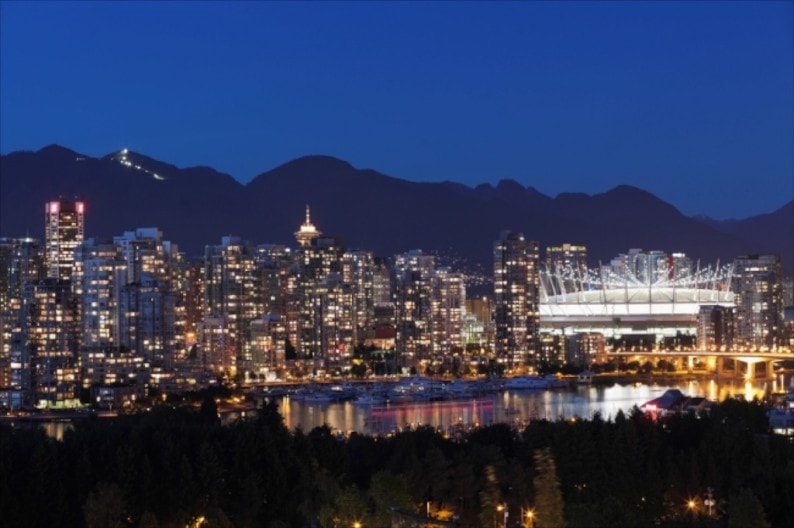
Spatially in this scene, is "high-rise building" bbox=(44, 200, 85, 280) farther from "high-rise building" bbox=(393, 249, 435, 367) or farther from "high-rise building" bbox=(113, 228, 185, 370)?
"high-rise building" bbox=(393, 249, 435, 367)

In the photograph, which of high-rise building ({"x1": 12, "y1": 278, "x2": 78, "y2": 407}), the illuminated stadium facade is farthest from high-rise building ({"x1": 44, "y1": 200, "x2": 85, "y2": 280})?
the illuminated stadium facade

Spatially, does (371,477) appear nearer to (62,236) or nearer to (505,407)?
(505,407)

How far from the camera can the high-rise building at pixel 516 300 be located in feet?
125

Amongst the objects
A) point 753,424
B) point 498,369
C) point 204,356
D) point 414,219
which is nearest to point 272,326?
point 204,356

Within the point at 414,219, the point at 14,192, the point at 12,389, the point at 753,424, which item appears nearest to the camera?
the point at 753,424

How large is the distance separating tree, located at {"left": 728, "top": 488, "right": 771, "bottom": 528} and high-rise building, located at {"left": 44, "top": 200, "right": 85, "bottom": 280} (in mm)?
29147

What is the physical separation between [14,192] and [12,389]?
109 ft

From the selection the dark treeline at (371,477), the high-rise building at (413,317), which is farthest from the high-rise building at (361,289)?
the dark treeline at (371,477)

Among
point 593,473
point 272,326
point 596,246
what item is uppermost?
point 596,246

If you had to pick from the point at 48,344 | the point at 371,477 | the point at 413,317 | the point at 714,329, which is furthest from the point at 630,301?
the point at 371,477

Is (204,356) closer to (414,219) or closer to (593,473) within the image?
(593,473)

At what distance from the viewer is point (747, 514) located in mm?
9617

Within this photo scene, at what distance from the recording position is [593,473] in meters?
13.0

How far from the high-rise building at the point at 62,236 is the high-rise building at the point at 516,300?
11.4 meters
